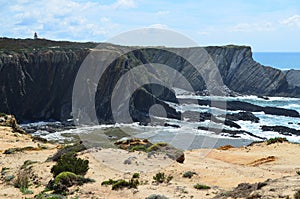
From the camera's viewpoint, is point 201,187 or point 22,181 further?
point 22,181

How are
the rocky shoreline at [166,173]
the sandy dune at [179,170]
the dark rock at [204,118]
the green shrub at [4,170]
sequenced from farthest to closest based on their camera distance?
1. the dark rock at [204,118]
2. the green shrub at [4,170]
3. the sandy dune at [179,170]
4. the rocky shoreline at [166,173]

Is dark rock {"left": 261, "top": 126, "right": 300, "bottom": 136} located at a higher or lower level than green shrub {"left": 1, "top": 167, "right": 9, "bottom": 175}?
lower

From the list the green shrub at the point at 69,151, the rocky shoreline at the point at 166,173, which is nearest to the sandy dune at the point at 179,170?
A: the rocky shoreline at the point at 166,173

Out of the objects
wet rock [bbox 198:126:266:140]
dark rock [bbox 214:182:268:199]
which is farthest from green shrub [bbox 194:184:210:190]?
wet rock [bbox 198:126:266:140]

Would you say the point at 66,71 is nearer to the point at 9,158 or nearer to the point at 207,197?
the point at 9,158

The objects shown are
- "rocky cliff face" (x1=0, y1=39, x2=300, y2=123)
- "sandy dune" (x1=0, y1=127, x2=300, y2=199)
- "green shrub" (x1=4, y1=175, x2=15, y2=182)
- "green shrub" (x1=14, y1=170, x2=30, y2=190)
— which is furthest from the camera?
"rocky cliff face" (x1=0, y1=39, x2=300, y2=123)

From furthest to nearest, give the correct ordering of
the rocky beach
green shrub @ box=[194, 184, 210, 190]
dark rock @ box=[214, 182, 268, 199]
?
the rocky beach → green shrub @ box=[194, 184, 210, 190] → dark rock @ box=[214, 182, 268, 199]

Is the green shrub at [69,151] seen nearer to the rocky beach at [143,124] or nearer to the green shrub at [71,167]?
the rocky beach at [143,124]

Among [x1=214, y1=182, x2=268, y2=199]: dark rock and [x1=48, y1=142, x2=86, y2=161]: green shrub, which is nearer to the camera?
[x1=214, y1=182, x2=268, y2=199]: dark rock

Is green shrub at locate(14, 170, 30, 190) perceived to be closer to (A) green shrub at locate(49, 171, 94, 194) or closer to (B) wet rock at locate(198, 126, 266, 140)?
(A) green shrub at locate(49, 171, 94, 194)

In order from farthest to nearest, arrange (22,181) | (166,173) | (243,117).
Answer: (243,117) → (166,173) → (22,181)

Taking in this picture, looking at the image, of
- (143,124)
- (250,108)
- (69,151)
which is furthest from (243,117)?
(69,151)

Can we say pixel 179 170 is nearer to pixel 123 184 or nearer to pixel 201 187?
pixel 201 187

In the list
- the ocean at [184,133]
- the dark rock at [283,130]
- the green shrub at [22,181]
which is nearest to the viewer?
the green shrub at [22,181]
